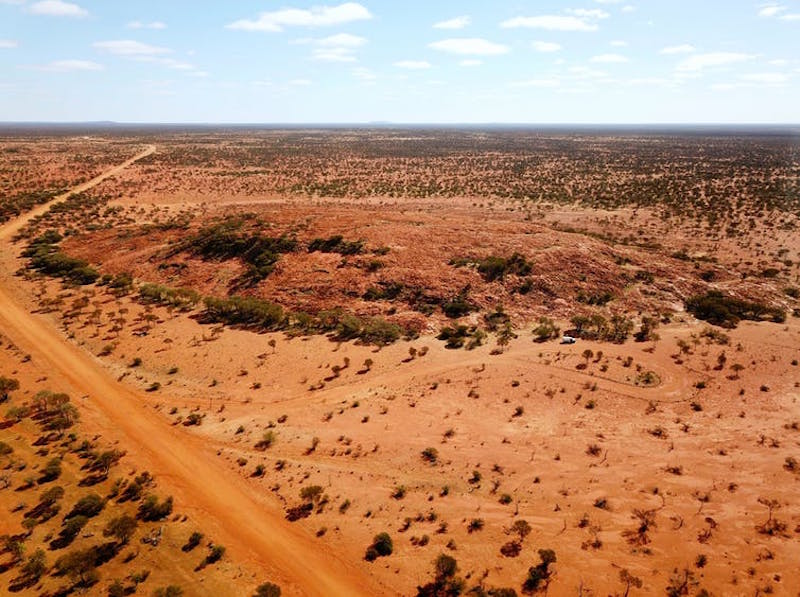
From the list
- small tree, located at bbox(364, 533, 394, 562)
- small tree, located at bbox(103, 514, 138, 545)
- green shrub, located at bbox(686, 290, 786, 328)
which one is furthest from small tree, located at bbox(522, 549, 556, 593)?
green shrub, located at bbox(686, 290, 786, 328)

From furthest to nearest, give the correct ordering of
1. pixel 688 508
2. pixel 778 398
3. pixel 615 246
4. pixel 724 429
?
pixel 615 246 → pixel 778 398 → pixel 724 429 → pixel 688 508

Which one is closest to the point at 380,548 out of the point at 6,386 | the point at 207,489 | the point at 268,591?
the point at 268,591

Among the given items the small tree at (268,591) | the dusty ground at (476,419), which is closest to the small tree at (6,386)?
the dusty ground at (476,419)

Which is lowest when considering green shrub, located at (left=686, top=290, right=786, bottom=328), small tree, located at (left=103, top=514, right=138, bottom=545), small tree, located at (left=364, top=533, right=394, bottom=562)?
small tree, located at (left=364, top=533, right=394, bottom=562)

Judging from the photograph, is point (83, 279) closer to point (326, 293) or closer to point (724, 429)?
point (326, 293)

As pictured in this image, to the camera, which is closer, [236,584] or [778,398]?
[236,584]

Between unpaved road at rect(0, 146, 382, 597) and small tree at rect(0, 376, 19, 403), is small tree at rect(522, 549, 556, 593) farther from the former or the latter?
small tree at rect(0, 376, 19, 403)

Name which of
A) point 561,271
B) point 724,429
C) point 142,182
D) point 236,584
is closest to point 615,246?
point 561,271
